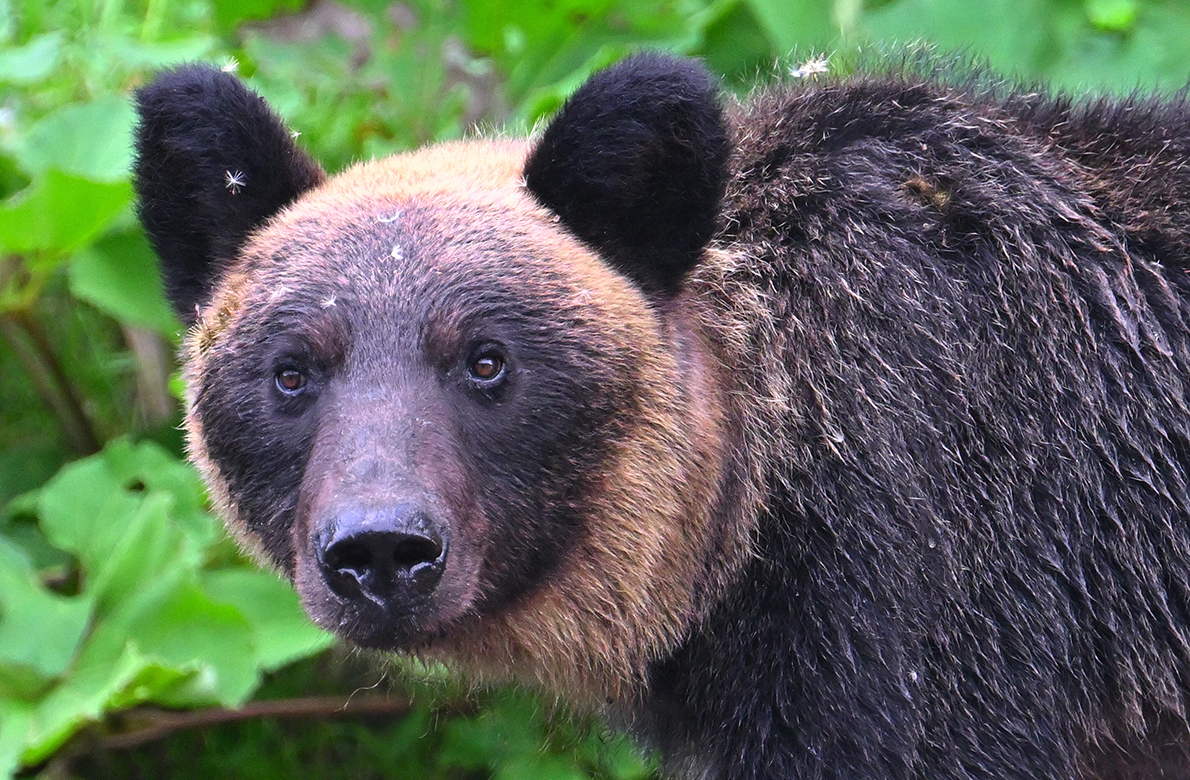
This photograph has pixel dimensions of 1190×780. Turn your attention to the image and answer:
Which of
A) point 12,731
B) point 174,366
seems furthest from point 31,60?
point 12,731

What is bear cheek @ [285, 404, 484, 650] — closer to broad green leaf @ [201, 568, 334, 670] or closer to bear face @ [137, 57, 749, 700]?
bear face @ [137, 57, 749, 700]

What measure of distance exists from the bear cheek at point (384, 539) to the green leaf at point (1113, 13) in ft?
13.4

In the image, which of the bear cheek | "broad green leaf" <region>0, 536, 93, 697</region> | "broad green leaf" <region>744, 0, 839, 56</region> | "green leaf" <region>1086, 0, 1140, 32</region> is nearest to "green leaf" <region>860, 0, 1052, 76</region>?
"green leaf" <region>1086, 0, 1140, 32</region>

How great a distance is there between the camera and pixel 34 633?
499 cm

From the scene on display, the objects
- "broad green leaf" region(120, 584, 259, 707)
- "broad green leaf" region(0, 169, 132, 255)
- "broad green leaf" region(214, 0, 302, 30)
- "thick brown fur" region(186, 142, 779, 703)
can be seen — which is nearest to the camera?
"thick brown fur" region(186, 142, 779, 703)

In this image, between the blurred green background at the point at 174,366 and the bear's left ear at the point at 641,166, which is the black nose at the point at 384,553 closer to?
the blurred green background at the point at 174,366

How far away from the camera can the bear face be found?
331 cm

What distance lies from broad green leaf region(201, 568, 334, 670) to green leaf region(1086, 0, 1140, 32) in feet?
13.5

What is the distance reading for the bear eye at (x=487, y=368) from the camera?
3.41 meters

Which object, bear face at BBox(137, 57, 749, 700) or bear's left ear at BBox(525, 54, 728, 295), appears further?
bear's left ear at BBox(525, 54, 728, 295)

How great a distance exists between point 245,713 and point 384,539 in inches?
114

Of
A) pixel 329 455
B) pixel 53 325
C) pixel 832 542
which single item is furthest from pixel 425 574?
pixel 53 325

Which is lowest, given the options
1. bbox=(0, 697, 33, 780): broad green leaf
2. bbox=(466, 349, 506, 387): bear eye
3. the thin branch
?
the thin branch

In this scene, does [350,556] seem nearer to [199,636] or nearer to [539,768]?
[539,768]
